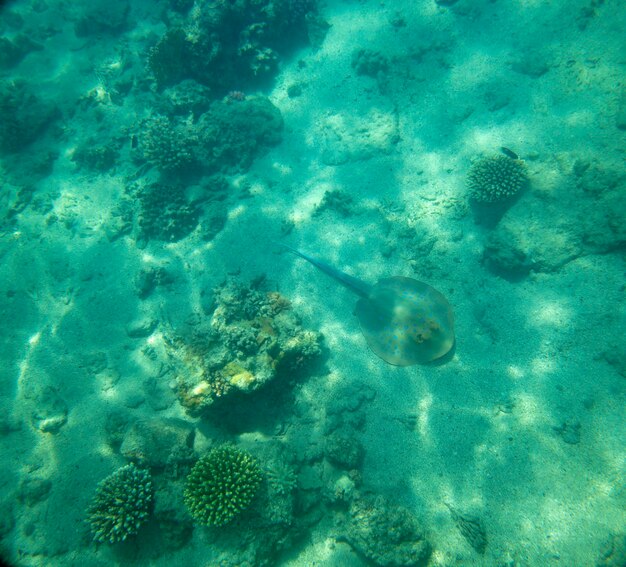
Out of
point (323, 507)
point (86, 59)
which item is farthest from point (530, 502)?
point (86, 59)

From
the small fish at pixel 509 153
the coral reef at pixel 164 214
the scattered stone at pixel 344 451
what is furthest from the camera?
the coral reef at pixel 164 214

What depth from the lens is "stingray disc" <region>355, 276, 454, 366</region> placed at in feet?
22.8

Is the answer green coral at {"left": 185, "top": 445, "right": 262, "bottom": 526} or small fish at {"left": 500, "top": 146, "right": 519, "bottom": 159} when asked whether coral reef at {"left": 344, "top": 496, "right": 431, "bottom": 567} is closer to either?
green coral at {"left": 185, "top": 445, "right": 262, "bottom": 526}

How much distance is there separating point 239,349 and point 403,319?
11.5ft

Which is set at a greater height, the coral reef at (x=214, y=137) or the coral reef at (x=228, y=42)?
the coral reef at (x=228, y=42)

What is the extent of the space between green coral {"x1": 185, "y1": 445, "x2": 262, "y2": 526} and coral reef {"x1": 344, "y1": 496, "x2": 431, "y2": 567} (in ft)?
6.15

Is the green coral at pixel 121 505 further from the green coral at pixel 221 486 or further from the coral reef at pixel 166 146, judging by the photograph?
the coral reef at pixel 166 146

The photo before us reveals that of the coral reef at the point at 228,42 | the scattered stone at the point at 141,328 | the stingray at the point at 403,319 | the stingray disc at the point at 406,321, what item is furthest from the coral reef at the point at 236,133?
the stingray disc at the point at 406,321

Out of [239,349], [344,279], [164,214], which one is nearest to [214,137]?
[164,214]

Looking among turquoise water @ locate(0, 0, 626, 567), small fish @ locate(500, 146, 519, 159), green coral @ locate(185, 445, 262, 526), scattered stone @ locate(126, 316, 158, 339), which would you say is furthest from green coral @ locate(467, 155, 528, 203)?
scattered stone @ locate(126, 316, 158, 339)

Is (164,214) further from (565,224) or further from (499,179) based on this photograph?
(565,224)

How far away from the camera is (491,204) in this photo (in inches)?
328

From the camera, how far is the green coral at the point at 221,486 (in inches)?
208

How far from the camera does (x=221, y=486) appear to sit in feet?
17.6
